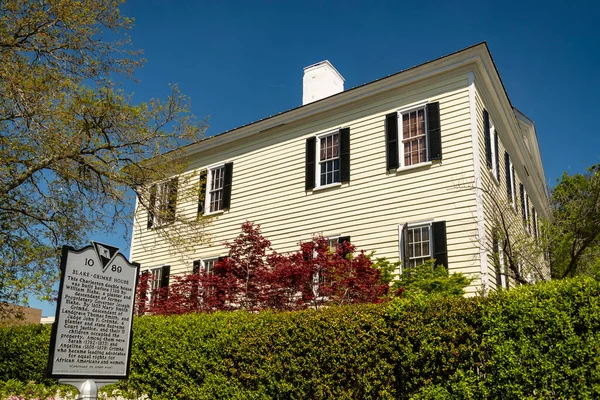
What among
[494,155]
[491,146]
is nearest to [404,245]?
[491,146]

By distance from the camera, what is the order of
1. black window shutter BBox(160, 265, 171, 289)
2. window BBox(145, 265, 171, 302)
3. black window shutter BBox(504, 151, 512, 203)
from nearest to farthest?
black window shutter BBox(504, 151, 512, 203), window BBox(145, 265, 171, 302), black window shutter BBox(160, 265, 171, 289)

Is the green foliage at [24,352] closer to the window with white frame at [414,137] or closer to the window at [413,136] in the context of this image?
the window at [413,136]

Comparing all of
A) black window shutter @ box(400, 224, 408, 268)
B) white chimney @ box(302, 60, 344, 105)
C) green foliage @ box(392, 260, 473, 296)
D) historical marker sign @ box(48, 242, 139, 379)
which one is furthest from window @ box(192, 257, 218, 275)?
historical marker sign @ box(48, 242, 139, 379)

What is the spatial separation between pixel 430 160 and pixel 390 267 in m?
3.03

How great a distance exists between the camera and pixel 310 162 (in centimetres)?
1603

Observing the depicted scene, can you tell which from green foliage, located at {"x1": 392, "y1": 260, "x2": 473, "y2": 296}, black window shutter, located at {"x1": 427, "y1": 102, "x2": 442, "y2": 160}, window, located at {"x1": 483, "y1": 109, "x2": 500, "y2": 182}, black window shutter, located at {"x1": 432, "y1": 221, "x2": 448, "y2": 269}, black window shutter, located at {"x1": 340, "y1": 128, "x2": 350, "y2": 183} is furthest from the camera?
black window shutter, located at {"x1": 340, "y1": 128, "x2": 350, "y2": 183}

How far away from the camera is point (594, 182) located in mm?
13992

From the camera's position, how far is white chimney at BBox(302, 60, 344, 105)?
1752 cm

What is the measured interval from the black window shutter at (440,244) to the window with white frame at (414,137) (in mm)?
1878

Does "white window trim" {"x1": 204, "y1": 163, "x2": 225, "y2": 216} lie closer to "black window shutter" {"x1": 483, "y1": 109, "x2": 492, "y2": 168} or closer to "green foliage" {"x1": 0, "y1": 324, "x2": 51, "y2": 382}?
"green foliage" {"x1": 0, "y1": 324, "x2": 51, "y2": 382}

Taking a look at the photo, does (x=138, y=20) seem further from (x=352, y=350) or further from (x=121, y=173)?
(x=352, y=350)

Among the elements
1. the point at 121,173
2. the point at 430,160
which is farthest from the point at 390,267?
the point at 121,173

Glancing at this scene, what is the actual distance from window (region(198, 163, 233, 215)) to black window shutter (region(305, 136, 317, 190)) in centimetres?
358

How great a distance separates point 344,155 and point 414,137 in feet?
7.44
